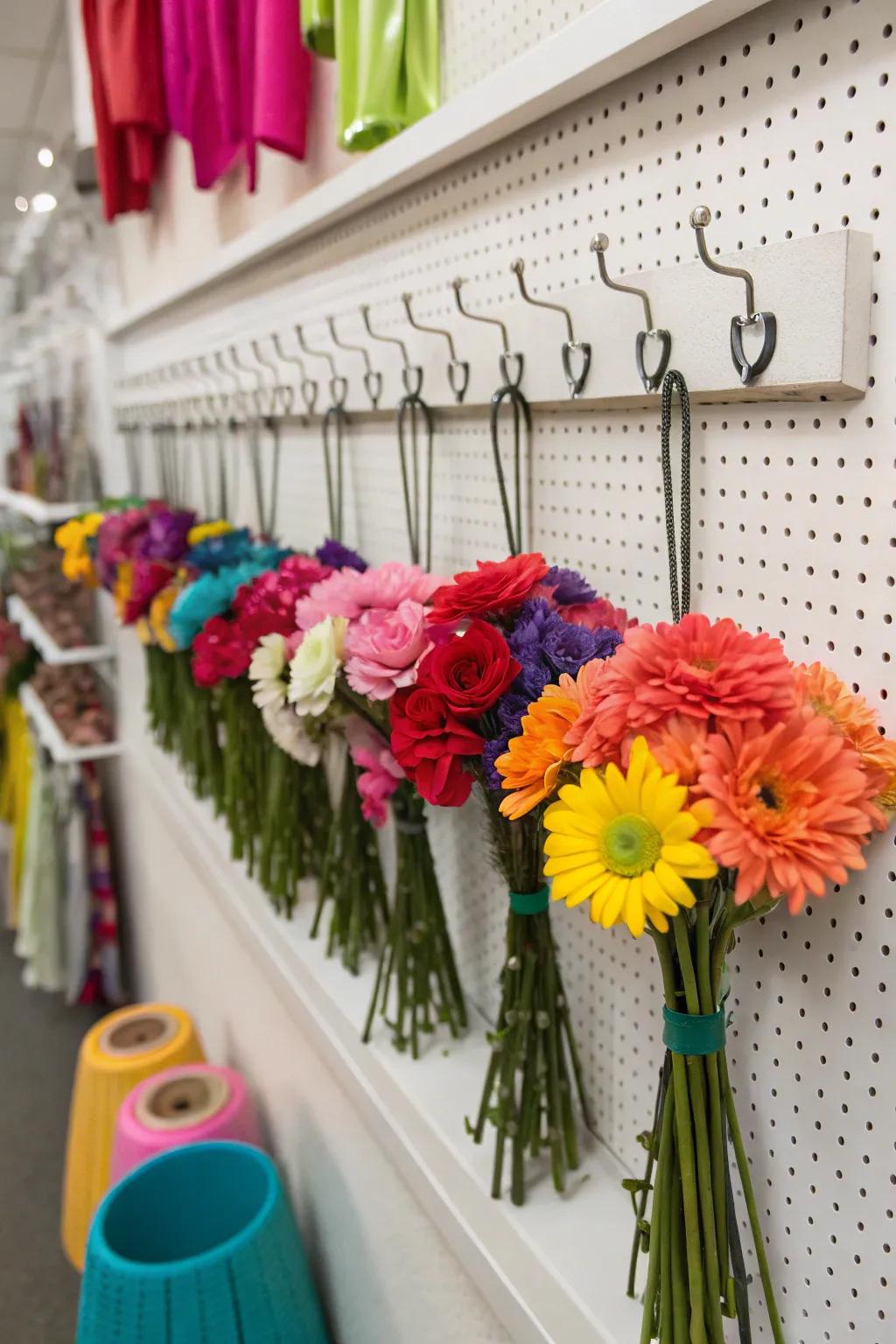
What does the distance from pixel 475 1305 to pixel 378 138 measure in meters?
1.25

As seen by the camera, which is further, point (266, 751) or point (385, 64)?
point (266, 751)

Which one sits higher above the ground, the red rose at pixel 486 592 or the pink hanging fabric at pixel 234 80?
the pink hanging fabric at pixel 234 80

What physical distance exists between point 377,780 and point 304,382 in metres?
0.67

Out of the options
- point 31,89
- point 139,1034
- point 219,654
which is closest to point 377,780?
point 219,654

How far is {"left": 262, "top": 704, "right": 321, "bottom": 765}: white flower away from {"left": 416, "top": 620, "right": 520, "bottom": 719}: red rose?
0.36m

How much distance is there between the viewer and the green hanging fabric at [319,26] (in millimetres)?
1210

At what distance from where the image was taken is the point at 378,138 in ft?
3.84

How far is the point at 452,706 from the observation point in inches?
27.7

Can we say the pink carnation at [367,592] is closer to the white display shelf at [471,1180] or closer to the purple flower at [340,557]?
the purple flower at [340,557]

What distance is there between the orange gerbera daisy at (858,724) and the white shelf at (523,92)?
16.7 inches

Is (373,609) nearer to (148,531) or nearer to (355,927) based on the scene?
(355,927)

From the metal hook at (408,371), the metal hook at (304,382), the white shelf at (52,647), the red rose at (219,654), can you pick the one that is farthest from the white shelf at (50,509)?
the metal hook at (408,371)

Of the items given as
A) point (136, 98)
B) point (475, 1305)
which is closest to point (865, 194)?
point (475, 1305)

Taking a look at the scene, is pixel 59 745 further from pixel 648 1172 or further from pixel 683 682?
pixel 683 682
